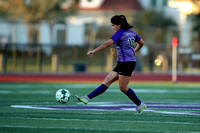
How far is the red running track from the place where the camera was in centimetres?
2492

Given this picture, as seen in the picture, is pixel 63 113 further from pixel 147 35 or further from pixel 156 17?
pixel 156 17

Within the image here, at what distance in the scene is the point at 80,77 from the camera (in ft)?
84.5

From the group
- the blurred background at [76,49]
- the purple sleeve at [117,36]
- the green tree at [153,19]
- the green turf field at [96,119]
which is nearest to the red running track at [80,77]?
the blurred background at [76,49]

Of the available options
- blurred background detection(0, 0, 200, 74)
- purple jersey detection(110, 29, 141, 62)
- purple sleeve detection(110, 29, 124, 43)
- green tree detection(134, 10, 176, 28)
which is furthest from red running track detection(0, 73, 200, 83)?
green tree detection(134, 10, 176, 28)

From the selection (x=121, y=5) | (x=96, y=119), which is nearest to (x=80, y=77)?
(x=96, y=119)

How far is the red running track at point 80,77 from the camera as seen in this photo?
81.8 feet

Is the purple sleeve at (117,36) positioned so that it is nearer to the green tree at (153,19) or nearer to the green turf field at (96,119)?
the green turf field at (96,119)

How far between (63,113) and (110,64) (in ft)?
60.9

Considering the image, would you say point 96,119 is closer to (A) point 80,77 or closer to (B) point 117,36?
(B) point 117,36

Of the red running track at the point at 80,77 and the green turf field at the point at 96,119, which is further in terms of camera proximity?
the red running track at the point at 80,77

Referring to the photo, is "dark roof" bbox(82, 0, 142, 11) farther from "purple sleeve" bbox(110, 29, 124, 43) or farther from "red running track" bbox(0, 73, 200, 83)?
"purple sleeve" bbox(110, 29, 124, 43)

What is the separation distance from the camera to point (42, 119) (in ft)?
28.6

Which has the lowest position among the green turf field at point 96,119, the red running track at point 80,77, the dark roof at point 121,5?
the green turf field at point 96,119

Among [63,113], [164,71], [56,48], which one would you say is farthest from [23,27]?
[63,113]
